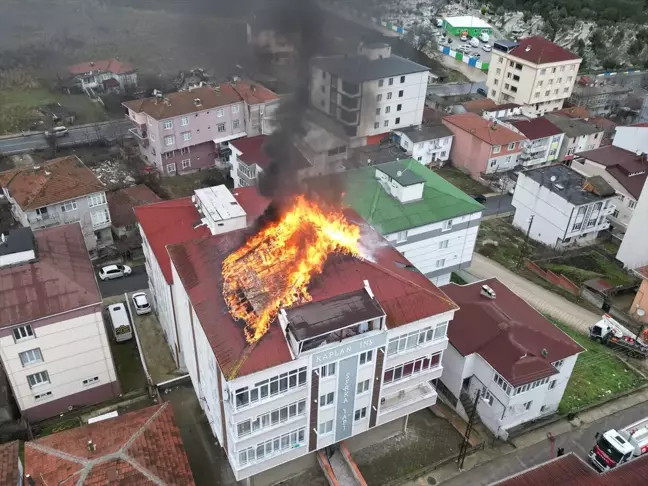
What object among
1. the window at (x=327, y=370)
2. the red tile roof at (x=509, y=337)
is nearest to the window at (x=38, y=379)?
the window at (x=327, y=370)

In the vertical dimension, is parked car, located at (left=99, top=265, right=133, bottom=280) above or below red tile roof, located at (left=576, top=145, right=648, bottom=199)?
below

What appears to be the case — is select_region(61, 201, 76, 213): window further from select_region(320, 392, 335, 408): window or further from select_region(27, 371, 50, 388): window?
select_region(320, 392, 335, 408): window

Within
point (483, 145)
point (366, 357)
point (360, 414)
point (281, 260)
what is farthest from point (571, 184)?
point (281, 260)

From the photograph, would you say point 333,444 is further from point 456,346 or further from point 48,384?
point 48,384

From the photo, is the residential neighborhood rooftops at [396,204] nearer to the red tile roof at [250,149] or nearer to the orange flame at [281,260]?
the orange flame at [281,260]

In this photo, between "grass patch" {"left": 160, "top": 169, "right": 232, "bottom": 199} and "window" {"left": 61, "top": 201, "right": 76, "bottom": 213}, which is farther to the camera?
"grass patch" {"left": 160, "top": 169, "right": 232, "bottom": 199}

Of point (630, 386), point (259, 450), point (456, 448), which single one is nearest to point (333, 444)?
point (259, 450)

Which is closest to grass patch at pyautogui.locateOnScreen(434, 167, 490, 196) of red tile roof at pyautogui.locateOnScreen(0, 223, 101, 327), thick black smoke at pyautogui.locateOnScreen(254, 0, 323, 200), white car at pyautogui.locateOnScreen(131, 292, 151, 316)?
thick black smoke at pyautogui.locateOnScreen(254, 0, 323, 200)
